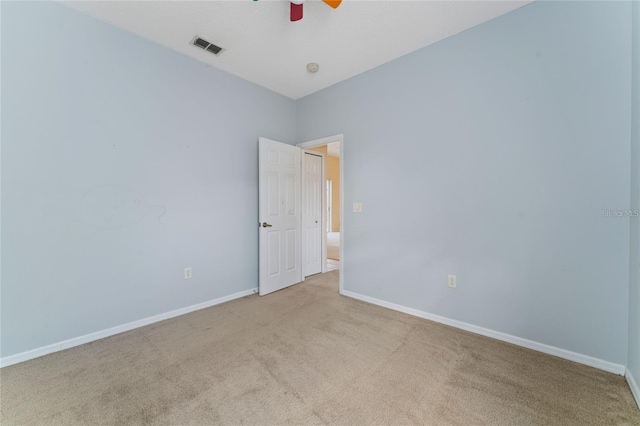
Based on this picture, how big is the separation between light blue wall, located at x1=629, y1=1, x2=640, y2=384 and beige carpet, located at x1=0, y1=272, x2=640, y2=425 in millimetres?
275

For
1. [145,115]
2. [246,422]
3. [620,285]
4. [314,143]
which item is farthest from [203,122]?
[620,285]

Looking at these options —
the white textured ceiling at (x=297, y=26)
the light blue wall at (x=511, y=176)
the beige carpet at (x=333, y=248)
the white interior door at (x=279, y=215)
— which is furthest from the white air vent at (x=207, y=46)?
the beige carpet at (x=333, y=248)

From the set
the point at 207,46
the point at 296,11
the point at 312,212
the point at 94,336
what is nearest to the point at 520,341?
the point at 312,212

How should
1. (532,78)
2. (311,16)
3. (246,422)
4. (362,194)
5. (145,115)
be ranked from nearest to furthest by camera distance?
(246,422)
(532,78)
(311,16)
(145,115)
(362,194)

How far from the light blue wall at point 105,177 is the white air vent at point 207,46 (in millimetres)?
286

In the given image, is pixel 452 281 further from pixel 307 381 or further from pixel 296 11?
pixel 296 11

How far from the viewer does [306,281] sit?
3.91 meters

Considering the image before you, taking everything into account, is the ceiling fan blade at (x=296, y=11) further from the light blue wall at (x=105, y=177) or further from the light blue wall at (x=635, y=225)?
the light blue wall at (x=635, y=225)

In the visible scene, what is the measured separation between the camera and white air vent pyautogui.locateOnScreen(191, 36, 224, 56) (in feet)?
8.17

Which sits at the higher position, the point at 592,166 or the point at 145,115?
the point at 145,115

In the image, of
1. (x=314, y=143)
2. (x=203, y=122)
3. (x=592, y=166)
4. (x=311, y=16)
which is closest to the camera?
(x=592, y=166)

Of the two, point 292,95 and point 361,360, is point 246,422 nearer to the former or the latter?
point 361,360

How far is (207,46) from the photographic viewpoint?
2.59 metres

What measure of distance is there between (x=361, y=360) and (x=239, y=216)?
7.15ft
